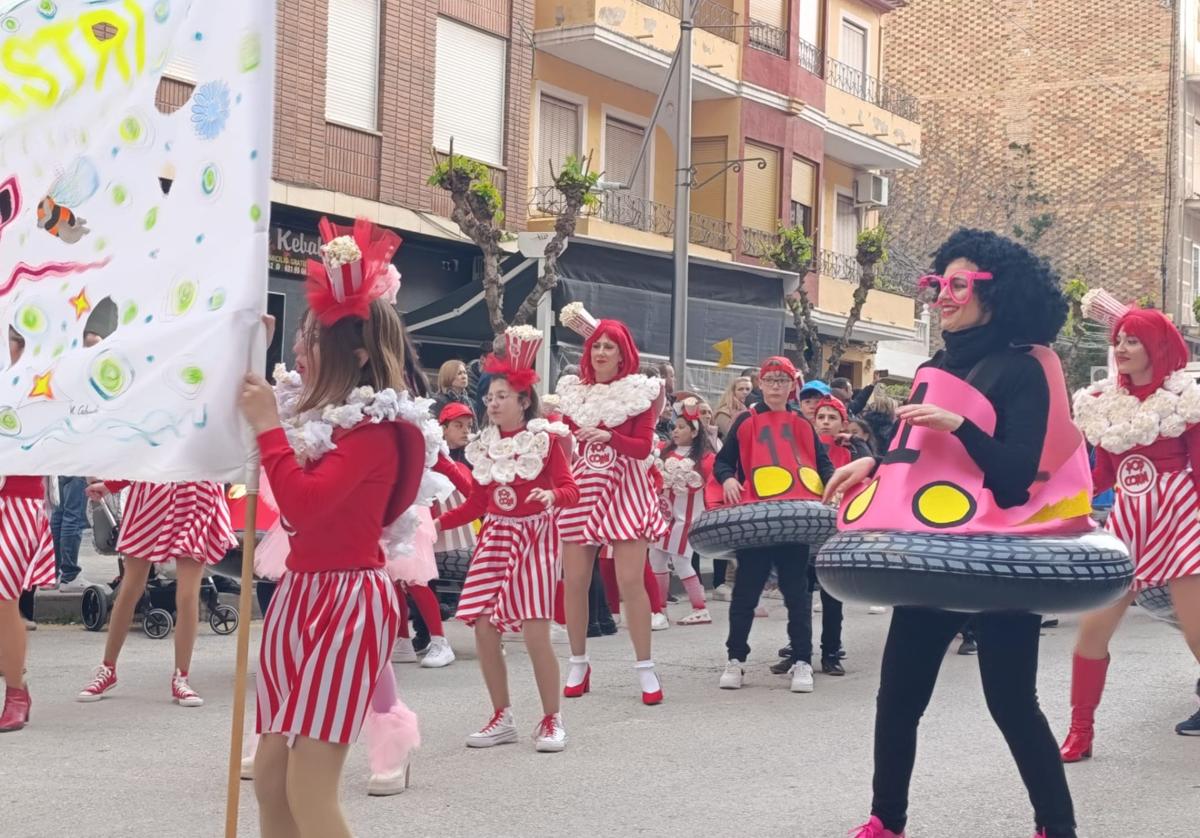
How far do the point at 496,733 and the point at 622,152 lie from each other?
19.3m

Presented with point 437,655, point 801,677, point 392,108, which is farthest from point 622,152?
point 801,677

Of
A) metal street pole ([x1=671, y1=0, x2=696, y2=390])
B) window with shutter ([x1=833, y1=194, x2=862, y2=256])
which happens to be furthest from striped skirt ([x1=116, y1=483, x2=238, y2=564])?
window with shutter ([x1=833, y1=194, x2=862, y2=256])

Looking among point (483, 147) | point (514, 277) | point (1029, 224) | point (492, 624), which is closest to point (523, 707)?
point (492, 624)

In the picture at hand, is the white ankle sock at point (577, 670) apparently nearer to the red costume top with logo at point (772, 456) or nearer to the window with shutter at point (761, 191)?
the red costume top with logo at point (772, 456)

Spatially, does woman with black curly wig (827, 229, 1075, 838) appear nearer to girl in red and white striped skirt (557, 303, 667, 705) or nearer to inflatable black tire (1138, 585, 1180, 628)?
inflatable black tire (1138, 585, 1180, 628)

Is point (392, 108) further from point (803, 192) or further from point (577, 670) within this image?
point (577, 670)

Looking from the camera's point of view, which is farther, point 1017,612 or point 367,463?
point 1017,612

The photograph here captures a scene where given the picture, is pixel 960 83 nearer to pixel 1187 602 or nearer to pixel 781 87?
pixel 781 87

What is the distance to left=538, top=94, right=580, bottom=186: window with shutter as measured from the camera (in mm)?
23891

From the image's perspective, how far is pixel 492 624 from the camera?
7402 mm

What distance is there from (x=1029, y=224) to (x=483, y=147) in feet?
76.9

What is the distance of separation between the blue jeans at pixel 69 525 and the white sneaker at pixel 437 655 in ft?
12.0

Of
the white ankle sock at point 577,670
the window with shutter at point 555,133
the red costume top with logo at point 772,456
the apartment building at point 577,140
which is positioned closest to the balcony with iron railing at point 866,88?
the apartment building at point 577,140

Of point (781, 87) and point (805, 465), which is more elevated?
point (781, 87)
